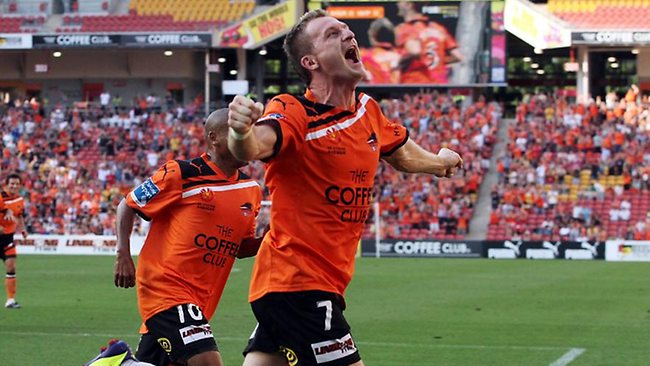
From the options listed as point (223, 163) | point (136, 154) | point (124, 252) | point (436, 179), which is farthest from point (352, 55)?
point (136, 154)

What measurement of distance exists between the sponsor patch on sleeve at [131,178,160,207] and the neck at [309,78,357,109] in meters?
2.06

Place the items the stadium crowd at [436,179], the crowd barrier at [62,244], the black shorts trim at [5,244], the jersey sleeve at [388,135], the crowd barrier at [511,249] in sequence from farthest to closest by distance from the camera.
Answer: the stadium crowd at [436,179]
the crowd barrier at [62,244]
the crowd barrier at [511,249]
the black shorts trim at [5,244]
the jersey sleeve at [388,135]

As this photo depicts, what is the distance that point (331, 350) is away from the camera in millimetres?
6516

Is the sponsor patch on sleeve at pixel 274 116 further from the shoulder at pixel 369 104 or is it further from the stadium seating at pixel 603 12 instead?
the stadium seating at pixel 603 12

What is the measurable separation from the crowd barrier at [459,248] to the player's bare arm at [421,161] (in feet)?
94.1

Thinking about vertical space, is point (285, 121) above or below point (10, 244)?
above

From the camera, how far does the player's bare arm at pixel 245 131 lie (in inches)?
221

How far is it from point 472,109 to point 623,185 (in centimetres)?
761

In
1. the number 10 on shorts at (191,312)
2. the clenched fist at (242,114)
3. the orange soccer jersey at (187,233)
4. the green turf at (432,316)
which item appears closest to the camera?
the clenched fist at (242,114)

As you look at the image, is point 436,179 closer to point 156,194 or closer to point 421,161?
point 156,194

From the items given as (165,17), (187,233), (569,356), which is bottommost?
(569,356)

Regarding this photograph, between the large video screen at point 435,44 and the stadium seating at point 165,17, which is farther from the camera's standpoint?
the stadium seating at point 165,17

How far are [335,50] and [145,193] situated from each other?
2325 millimetres

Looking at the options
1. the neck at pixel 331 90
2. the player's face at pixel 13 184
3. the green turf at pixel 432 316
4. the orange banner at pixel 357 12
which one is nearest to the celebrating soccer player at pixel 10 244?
the player's face at pixel 13 184
